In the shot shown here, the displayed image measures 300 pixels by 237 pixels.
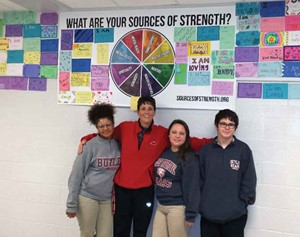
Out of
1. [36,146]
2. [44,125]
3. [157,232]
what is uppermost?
[44,125]

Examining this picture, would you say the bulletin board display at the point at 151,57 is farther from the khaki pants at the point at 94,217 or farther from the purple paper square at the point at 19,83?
the khaki pants at the point at 94,217

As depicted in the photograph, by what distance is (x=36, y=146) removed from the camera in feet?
10.4

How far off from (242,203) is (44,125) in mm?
1838

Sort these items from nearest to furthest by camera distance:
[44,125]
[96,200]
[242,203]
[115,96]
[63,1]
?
[242,203] < [96,200] < [63,1] < [115,96] < [44,125]

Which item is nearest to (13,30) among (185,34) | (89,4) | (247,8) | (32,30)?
(32,30)

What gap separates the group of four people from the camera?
233cm

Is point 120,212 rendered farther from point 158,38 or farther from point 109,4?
point 109,4

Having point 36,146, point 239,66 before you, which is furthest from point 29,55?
point 239,66

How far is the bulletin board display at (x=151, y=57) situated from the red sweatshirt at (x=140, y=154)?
12.5 inches

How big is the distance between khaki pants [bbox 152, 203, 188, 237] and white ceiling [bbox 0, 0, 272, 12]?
1518 millimetres

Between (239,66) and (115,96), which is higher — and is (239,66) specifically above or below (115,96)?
above

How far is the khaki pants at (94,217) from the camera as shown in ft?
8.30

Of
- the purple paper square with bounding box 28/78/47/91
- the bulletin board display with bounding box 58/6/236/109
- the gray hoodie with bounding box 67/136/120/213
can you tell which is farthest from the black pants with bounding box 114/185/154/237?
the purple paper square with bounding box 28/78/47/91

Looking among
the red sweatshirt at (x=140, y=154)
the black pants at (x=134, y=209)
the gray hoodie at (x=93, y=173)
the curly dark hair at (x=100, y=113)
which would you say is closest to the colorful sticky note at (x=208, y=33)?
the red sweatshirt at (x=140, y=154)
